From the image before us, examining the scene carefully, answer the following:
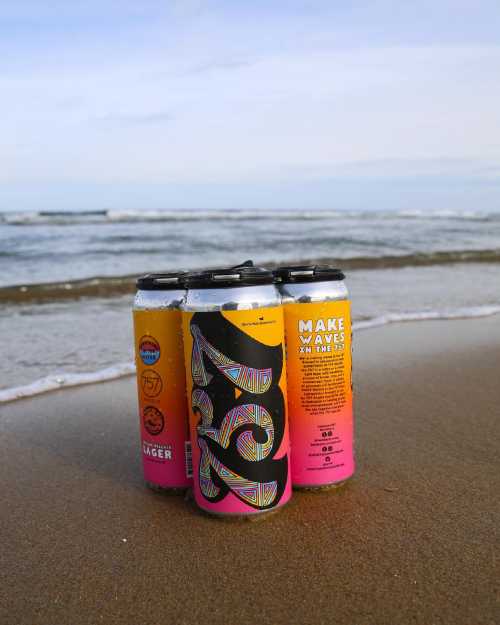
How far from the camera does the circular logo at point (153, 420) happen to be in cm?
259

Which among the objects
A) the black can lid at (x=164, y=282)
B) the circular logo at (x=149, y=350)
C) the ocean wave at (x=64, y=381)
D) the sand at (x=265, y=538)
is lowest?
the sand at (x=265, y=538)

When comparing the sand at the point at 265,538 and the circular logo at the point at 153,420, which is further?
the circular logo at the point at 153,420

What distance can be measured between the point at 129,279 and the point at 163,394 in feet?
27.7

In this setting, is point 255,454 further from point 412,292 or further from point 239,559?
point 412,292

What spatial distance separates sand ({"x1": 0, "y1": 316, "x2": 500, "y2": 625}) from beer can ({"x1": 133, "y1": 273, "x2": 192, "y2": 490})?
0.15m

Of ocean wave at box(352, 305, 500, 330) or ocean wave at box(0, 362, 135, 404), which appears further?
ocean wave at box(352, 305, 500, 330)

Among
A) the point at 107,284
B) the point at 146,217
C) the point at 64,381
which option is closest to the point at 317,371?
the point at 64,381

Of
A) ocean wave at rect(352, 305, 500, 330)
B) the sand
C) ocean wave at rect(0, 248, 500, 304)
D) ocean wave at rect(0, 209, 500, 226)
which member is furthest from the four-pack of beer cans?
ocean wave at rect(0, 209, 500, 226)

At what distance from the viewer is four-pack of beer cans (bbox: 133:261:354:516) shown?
224 cm

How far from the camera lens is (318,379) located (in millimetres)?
2471

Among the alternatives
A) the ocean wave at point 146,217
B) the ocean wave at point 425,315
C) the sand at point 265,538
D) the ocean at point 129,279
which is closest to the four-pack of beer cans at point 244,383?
the sand at point 265,538

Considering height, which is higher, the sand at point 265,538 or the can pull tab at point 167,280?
the can pull tab at point 167,280

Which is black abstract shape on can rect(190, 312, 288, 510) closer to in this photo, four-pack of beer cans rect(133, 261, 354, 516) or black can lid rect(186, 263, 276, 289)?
four-pack of beer cans rect(133, 261, 354, 516)

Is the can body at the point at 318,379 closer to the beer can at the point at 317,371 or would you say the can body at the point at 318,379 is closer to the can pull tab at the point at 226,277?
the beer can at the point at 317,371
